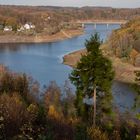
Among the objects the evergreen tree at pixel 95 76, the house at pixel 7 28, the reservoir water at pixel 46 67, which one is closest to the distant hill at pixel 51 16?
the house at pixel 7 28

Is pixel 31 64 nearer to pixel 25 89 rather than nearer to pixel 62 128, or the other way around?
pixel 25 89

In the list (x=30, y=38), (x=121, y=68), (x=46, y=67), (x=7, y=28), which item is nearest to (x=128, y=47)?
(x=121, y=68)

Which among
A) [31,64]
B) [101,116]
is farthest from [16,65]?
[101,116]

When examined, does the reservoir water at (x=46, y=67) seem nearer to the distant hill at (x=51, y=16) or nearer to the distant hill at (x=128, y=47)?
the distant hill at (x=128, y=47)

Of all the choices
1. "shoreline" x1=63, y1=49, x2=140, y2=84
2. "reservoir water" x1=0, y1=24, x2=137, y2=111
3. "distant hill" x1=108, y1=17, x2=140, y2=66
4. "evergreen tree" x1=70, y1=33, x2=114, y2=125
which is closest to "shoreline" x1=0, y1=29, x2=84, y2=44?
"reservoir water" x1=0, y1=24, x2=137, y2=111

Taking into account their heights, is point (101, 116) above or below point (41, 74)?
above

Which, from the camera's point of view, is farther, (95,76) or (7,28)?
(7,28)

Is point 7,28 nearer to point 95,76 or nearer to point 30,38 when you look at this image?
point 30,38

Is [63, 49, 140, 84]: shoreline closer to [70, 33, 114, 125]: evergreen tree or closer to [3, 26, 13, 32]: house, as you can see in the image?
[70, 33, 114, 125]: evergreen tree
